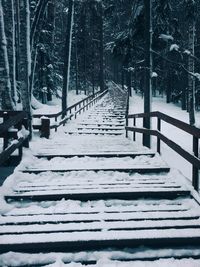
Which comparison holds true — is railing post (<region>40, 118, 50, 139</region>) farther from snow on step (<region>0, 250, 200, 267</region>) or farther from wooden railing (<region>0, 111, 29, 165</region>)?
snow on step (<region>0, 250, 200, 267</region>)

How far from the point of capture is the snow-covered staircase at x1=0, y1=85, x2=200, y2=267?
440cm

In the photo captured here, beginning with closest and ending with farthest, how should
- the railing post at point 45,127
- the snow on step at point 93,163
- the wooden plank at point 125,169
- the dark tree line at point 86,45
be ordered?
1. the wooden plank at point 125,169
2. the snow on step at point 93,163
3. the dark tree line at point 86,45
4. the railing post at point 45,127

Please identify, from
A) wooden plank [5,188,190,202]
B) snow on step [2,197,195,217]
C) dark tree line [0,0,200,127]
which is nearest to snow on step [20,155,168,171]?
wooden plank [5,188,190,202]

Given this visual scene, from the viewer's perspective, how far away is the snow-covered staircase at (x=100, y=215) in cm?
440

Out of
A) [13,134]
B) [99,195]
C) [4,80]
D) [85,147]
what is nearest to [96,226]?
[99,195]

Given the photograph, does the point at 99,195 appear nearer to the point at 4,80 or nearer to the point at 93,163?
the point at 93,163

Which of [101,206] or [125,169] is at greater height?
[125,169]

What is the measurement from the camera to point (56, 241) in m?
4.43

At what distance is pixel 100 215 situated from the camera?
5.18 m

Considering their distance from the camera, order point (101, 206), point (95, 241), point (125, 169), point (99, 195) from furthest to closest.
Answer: point (125, 169) → point (99, 195) → point (101, 206) → point (95, 241)

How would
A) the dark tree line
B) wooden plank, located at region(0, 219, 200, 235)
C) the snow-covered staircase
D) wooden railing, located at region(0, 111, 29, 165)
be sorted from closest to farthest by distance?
the snow-covered staircase, wooden plank, located at region(0, 219, 200, 235), wooden railing, located at region(0, 111, 29, 165), the dark tree line

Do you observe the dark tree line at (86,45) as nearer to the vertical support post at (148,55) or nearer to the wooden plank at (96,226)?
the vertical support post at (148,55)

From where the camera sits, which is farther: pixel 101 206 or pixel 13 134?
pixel 13 134

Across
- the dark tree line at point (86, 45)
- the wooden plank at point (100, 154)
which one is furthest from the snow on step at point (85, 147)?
the dark tree line at point (86, 45)
